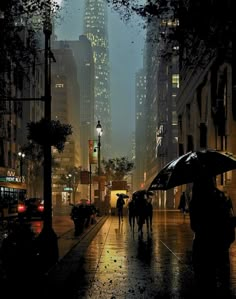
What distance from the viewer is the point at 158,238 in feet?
78.1

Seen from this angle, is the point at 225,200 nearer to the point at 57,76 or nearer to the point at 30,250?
the point at 30,250

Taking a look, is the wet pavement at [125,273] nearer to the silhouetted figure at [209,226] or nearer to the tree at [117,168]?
the silhouetted figure at [209,226]

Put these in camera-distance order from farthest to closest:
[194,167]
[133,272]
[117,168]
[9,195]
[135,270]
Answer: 1. [117,168]
2. [9,195]
3. [135,270]
4. [133,272]
5. [194,167]

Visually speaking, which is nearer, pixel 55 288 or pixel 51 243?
pixel 55 288

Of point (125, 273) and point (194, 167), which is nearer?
point (194, 167)

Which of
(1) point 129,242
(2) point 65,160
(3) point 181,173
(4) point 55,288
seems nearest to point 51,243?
(4) point 55,288

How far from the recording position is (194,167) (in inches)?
378

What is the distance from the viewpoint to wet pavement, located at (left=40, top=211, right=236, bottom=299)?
996cm

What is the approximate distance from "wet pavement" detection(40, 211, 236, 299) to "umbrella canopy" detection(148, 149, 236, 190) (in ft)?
6.39

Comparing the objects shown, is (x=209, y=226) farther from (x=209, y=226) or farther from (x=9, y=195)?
(x=9, y=195)

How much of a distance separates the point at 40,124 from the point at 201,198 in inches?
276

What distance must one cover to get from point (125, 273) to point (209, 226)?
13.3ft

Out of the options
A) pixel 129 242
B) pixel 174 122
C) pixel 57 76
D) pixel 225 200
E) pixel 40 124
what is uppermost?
pixel 57 76

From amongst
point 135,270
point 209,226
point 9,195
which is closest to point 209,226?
point 209,226
